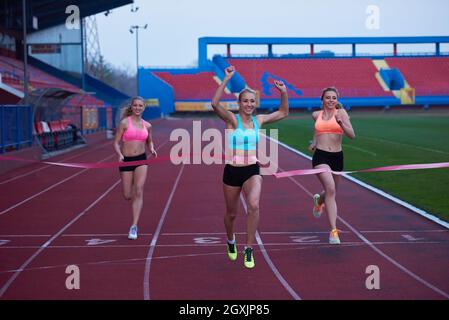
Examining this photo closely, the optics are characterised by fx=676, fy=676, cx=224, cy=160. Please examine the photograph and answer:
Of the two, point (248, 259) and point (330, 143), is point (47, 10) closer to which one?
point (330, 143)

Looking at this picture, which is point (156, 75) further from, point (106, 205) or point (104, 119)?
point (106, 205)

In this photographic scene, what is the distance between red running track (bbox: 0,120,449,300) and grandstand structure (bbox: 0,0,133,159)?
13.1m

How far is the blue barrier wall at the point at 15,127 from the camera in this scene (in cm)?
1927

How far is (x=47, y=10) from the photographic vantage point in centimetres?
4444

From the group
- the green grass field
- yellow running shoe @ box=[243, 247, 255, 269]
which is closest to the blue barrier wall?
the green grass field

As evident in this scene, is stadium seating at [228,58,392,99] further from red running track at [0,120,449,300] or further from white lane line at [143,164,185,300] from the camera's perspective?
white lane line at [143,164,185,300]

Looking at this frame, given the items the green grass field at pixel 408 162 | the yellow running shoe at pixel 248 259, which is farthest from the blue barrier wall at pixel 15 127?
the yellow running shoe at pixel 248 259

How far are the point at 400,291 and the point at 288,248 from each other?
229 centimetres

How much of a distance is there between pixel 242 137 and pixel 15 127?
1493cm

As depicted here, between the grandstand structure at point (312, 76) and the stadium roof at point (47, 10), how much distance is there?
27.3m

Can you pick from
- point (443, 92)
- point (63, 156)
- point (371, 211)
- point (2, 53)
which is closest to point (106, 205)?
point (371, 211)

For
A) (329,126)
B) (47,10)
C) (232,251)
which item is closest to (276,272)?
(232,251)
